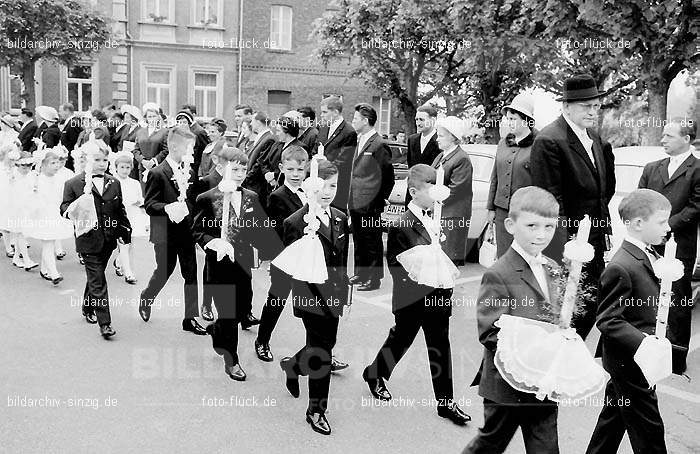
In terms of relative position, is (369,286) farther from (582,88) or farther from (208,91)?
(208,91)

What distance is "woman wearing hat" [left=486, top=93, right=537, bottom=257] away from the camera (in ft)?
21.0

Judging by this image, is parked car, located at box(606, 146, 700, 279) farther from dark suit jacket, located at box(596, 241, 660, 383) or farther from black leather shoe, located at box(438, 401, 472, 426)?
dark suit jacket, located at box(596, 241, 660, 383)

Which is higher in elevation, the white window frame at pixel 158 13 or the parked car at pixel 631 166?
the white window frame at pixel 158 13

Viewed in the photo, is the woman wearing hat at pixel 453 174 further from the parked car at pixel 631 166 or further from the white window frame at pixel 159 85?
the white window frame at pixel 159 85

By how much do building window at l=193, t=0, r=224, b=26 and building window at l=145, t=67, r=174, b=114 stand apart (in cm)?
237

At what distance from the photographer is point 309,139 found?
9883 mm

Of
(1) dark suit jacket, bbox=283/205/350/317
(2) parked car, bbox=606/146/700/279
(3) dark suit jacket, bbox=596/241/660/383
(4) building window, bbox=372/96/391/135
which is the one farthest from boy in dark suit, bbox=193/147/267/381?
(4) building window, bbox=372/96/391/135

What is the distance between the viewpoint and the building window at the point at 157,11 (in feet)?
91.5

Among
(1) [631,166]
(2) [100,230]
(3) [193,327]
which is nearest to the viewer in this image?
(2) [100,230]

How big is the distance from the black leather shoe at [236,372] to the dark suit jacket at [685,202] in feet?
12.8

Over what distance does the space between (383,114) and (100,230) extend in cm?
2710

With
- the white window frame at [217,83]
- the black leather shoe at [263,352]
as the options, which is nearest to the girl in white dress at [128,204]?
the black leather shoe at [263,352]

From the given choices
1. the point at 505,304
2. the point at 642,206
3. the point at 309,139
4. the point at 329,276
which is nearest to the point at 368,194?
the point at 309,139

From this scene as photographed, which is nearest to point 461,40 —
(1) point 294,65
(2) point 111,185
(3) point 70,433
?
(2) point 111,185
